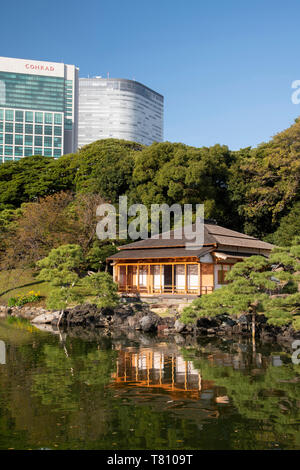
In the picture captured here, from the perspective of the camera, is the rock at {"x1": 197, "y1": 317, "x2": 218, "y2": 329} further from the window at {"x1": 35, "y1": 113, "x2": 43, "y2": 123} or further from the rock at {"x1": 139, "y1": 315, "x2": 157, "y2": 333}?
the window at {"x1": 35, "y1": 113, "x2": 43, "y2": 123}

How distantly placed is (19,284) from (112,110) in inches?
5609

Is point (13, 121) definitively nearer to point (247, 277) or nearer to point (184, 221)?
point (184, 221)

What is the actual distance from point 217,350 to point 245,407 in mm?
7442

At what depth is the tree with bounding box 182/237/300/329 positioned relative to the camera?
62.0 ft

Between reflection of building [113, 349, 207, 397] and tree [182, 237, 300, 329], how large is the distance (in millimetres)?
4356

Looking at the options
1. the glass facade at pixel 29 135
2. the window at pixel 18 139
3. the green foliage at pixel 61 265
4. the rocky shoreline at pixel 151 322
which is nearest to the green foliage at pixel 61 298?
the green foliage at pixel 61 265

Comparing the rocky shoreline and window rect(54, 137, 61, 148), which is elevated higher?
window rect(54, 137, 61, 148)

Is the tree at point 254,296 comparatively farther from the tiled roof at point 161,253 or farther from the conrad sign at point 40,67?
the conrad sign at point 40,67

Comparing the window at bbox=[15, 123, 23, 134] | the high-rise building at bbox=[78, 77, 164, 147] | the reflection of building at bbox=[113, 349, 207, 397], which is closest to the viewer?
the reflection of building at bbox=[113, 349, 207, 397]

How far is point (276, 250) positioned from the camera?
21734mm

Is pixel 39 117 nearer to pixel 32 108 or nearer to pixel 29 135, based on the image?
pixel 32 108

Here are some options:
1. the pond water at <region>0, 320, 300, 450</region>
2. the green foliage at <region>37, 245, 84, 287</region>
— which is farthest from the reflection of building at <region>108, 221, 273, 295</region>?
the pond water at <region>0, 320, 300, 450</region>

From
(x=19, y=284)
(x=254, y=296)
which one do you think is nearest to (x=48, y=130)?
(x=19, y=284)
